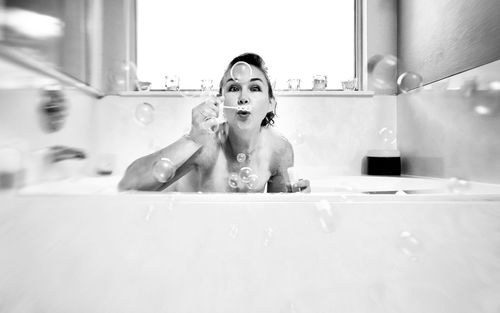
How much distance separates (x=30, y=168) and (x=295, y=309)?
2.37ft

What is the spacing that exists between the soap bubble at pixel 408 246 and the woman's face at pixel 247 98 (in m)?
0.75

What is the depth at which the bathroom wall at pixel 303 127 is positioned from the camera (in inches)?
69.6

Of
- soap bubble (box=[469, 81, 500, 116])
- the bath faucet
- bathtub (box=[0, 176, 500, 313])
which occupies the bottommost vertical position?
bathtub (box=[0, 176, 500, 313])

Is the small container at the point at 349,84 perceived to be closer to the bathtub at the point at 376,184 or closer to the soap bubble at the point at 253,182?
the bathtub at the point at 376,184

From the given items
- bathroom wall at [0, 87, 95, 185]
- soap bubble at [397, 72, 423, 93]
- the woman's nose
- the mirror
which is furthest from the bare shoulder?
the mirror

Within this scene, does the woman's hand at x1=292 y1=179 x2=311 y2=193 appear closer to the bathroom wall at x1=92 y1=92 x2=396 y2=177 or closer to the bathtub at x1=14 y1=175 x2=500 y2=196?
the bathtub at x1=14 y1=175 x2=500 y2=196

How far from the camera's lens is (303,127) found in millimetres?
1806

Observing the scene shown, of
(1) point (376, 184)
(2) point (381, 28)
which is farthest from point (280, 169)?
(2) point (381, 28)

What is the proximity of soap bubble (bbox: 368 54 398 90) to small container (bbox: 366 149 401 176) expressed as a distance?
35 centimetres

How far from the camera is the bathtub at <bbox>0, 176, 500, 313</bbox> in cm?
65

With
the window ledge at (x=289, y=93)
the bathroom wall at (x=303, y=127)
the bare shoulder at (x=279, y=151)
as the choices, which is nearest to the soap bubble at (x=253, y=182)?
the bare shoulder at (x=279, y=151)

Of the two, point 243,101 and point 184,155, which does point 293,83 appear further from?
point 184,155

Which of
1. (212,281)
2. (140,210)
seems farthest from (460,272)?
(140,210)

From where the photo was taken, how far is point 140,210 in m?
0.66
